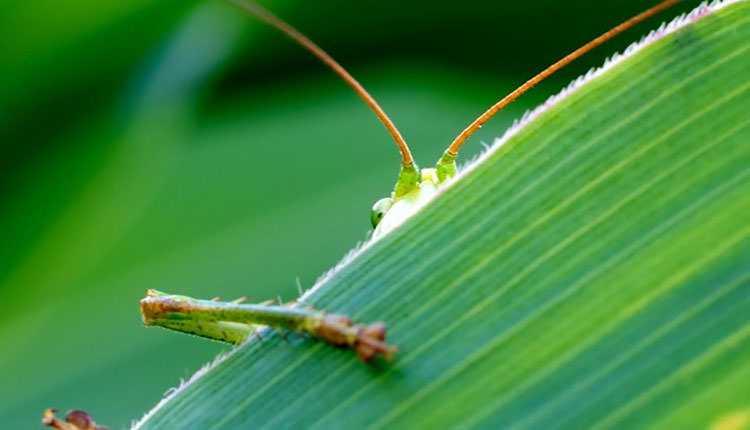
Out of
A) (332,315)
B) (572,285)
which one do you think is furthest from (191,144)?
(572,285)

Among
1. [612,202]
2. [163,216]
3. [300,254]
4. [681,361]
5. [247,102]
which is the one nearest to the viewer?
[681,361]

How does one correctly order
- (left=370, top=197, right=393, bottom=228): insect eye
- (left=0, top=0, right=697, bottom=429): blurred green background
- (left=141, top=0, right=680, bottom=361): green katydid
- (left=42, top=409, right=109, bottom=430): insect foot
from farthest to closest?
(left=0, top=0, right=697, bottom=429): blurred green background
(left=370, top=197, right=393, bottom=228): insect eye
(left=42, top=409, right=109, bottom=430): insect foot
(left=141, top=0, right=680, bottom=361): green katydid

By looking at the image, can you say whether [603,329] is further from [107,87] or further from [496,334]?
[107,87]

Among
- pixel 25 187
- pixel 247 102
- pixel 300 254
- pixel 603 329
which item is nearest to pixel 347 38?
pixel 247 102

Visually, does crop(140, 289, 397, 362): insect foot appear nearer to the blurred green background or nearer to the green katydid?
the green katydid

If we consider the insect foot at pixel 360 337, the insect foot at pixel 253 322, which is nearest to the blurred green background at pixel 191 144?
the insect foot at pixel 253 322

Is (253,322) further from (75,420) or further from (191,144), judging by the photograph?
(191,144)

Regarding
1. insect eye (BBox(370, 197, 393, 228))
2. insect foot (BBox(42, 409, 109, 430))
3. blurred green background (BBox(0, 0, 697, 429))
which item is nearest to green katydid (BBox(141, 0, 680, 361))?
insect eye (BBox(370, 197, 393, 228))
